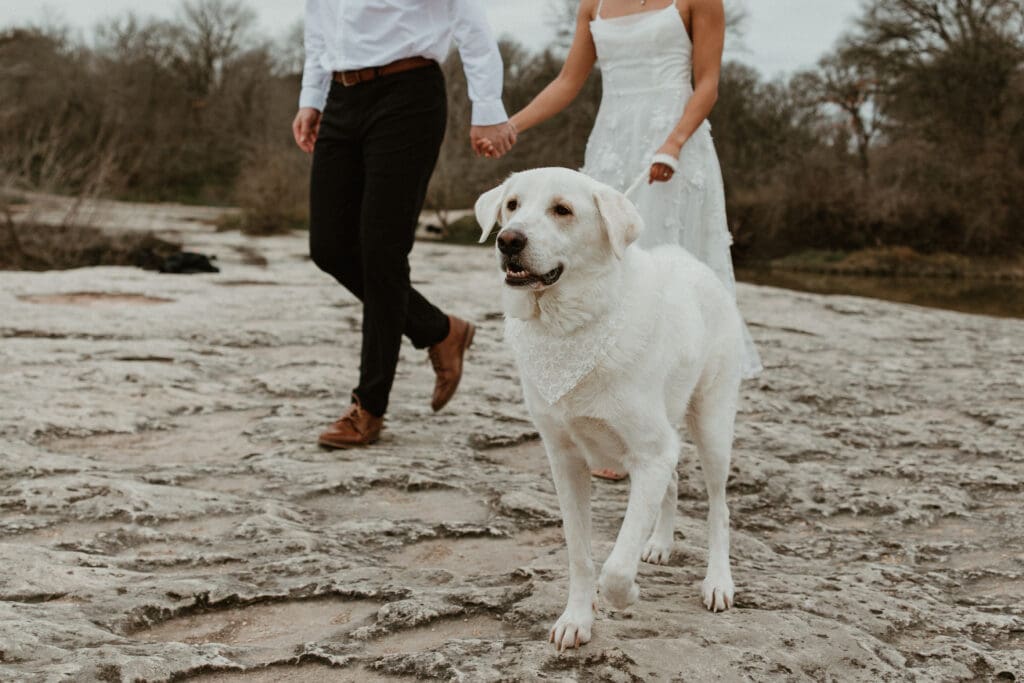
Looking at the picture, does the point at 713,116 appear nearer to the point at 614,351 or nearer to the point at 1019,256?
the point at 1019,256

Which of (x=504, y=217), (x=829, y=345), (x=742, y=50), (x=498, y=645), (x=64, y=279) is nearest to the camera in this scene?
(x=498, y=645)

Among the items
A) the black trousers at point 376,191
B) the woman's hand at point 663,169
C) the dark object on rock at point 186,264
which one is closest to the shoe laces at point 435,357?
the black trousers at point 376,191

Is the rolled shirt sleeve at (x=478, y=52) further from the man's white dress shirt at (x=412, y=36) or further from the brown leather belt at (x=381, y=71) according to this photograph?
the brown leather belt at (x=381, y=71)

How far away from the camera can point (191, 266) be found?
12203 mm

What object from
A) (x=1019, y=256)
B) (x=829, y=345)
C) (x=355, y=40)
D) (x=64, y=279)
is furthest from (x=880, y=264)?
(x=355, y=40)

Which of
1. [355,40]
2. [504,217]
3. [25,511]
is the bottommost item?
[25,511]

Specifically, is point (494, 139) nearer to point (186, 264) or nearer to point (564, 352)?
point (564, 352)

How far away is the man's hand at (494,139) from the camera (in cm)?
439

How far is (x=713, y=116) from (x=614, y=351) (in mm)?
30104

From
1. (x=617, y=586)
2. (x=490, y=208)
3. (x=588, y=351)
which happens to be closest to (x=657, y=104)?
(x=490, y=208)

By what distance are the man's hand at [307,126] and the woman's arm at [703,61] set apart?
1.95 m

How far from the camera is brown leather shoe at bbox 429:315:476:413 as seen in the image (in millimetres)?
5379

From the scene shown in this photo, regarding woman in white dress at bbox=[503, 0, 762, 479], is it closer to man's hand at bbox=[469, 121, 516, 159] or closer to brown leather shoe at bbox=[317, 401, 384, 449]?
man's hand at bbox=[469, 121, 516, 159]

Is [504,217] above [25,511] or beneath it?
above
